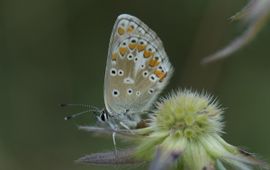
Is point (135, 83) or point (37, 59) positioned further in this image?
point (37, 59)

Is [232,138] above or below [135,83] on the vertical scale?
above

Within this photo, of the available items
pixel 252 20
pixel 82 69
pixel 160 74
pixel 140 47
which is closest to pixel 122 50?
pixel 140 47

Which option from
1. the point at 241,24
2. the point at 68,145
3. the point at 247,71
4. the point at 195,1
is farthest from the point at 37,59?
the point at 241,24

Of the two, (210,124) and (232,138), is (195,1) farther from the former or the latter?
(210,124)

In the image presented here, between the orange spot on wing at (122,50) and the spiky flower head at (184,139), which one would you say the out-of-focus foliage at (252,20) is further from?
the orange spot on wing at (122,50)

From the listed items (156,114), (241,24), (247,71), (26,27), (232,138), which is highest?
(26,27)

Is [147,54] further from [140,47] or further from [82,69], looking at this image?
[82,69]

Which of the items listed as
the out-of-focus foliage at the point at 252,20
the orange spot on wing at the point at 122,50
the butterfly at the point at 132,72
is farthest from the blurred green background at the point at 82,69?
the out-of-focus foliage at the point at 252,20
